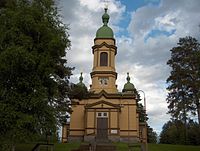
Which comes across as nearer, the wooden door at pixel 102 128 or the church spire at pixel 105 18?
the wooden door at pixel 102 128

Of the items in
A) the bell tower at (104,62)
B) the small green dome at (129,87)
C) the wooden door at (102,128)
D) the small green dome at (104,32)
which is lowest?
the wooden door at (102,128)

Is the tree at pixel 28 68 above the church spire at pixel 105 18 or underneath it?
underneath

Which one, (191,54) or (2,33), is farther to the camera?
(191,54)

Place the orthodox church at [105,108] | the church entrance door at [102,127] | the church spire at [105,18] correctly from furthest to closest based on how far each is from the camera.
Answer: the church spire at [105,18]
the orthodox church at [105,108]
the church entrance door at [102,127]

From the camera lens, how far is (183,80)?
4506cm

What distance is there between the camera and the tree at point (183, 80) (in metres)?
43.7

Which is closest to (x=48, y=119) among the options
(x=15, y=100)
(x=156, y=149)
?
(x=15, y=100)

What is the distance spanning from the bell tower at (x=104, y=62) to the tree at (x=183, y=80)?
802 centimetres

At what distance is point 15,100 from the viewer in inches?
820

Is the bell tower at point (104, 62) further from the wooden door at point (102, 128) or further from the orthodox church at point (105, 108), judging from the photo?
the wooden door at point (102, 128)

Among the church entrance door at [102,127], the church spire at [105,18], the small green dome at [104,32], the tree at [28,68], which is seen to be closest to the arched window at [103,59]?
the small green dome at [104,32]

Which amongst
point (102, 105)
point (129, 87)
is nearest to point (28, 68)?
point (102, 105)

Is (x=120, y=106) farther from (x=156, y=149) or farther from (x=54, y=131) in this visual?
(x=54, y=131)

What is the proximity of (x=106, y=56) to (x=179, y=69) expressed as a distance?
34.5 feet
